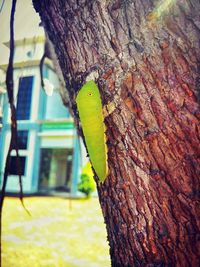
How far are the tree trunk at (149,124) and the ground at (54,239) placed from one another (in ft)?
5.31

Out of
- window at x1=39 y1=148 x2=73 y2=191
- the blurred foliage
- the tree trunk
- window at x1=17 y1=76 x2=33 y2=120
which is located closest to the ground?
window at x1=17 y1=76 x2=33 y2=120

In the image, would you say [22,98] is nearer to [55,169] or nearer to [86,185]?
[86,185]

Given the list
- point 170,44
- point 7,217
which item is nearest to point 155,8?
point 170,44

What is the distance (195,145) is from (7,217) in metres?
6.45

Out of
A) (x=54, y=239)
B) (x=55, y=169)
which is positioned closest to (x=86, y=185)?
(x=55, y=169)

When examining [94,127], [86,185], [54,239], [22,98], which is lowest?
[54,239]

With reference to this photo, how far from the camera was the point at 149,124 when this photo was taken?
479 mm

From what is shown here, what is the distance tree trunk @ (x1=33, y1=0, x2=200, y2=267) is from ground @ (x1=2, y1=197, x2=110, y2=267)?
162 cm

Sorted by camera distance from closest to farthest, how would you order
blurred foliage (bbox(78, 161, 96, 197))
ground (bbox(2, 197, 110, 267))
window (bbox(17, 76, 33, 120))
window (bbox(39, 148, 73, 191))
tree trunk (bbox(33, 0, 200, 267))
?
1. tree trunk (bbox(33, 0, 200, 267))
2. window (bbox(17, 76, 33, 120))
3. ground (bbox(2, 197, 110, 267))
4. blurred foliage (bbox(78, 161, 96, 197))
5. window (bbox(39, 148, 73, 191))

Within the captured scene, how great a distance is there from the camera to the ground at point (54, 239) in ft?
11.8

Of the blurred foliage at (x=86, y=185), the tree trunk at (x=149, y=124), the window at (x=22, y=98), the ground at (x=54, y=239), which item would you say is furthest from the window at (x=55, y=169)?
the tree trunk at (x=149, y=124)

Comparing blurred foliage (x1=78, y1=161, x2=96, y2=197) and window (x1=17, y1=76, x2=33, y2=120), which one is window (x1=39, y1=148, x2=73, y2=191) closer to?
blurred foliage (x1=78, y1=161, x2=96, y2=197)

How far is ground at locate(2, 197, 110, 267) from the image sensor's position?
3.61 metres

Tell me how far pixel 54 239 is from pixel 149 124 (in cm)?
473
